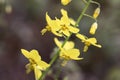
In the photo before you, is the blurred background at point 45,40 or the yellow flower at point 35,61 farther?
the blurred background at point 45,40

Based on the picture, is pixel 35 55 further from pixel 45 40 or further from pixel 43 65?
pixel 45 40

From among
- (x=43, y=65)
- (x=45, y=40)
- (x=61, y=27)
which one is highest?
(x=61, y=27)

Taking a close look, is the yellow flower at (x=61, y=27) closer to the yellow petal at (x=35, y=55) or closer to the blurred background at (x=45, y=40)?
the yellow petal at (x=35, y=55)

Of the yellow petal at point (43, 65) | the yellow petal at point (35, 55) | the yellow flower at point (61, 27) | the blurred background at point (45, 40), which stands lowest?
the blurred background at point (45, 40)

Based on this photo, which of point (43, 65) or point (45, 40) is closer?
Answer: point (43, 65)

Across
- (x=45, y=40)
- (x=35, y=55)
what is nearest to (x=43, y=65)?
(x=35, y=55)

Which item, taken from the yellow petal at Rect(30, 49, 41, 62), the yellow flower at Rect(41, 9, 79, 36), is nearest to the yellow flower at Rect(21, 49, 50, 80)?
the yellow petal at Rect(30, 49, 41, 62)

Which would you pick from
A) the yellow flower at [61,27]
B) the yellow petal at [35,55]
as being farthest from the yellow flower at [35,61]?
the yellow flower at [61,27]

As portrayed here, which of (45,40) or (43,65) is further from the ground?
(43,65)

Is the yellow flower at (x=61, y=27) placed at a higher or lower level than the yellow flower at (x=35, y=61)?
higher

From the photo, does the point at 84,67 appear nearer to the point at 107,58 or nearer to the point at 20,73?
the point at 107,58
